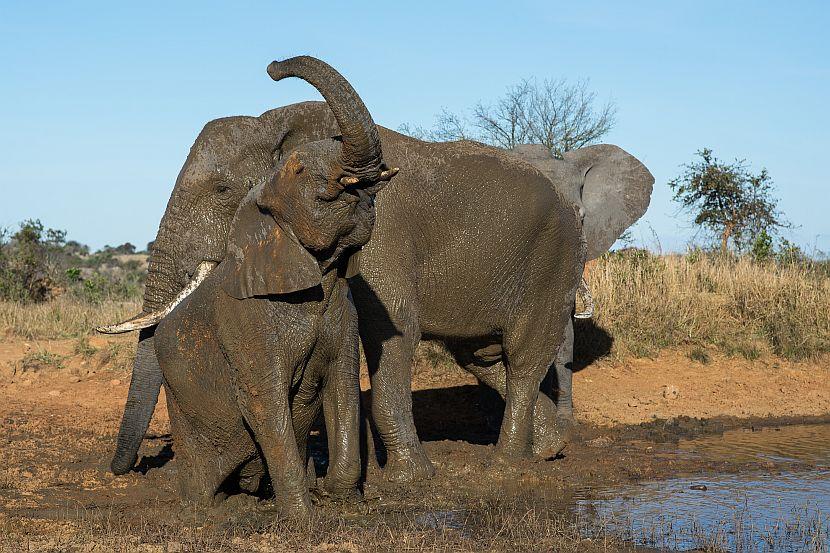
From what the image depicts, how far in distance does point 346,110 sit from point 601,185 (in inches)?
269

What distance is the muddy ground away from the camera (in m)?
6.28

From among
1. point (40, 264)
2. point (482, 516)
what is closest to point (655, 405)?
point (482, 516)

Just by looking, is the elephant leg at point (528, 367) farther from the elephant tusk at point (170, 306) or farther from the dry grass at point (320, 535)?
the elephant tusk at point (170, 306)

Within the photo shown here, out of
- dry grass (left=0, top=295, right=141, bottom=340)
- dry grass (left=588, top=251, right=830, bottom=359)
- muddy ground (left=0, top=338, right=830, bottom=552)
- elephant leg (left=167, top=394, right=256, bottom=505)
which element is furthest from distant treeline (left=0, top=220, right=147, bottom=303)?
elephant leg (left=167, top=394, right=256, bottom=505)

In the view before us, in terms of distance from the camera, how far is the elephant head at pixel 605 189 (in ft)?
39.0

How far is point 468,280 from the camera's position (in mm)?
8977

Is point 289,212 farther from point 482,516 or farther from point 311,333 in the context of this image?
point 482,516

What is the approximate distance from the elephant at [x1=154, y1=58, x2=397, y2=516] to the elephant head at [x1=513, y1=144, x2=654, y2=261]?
18.3 ft

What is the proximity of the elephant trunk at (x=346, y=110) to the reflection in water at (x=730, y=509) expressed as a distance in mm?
2717

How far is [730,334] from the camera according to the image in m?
14.1

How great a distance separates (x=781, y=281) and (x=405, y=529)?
31.4 ft

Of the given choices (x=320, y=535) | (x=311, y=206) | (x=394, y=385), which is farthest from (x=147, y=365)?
(x=311, y=206)

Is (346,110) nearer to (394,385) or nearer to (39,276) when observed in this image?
(394,385)

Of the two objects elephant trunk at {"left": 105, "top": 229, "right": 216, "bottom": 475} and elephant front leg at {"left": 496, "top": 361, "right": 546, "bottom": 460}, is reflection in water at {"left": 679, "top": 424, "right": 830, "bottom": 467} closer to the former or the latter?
elephant front leg at {"left": 496, "top": 361, "right": 546, "bottom": 460}
